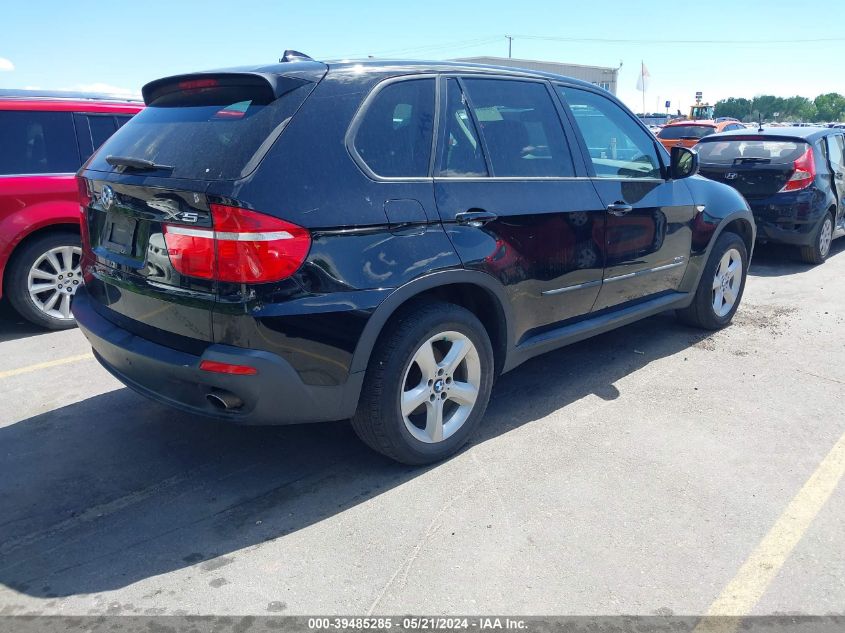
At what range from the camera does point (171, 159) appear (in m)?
3.02

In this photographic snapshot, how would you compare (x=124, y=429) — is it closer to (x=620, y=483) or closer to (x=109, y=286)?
(x=109, y=286)

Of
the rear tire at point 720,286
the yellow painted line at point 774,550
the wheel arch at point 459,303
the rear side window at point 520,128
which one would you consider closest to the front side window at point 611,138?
the rear side window at point 520,128

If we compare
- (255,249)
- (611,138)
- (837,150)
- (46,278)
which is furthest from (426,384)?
(837,150)

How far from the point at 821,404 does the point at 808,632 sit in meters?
2.27

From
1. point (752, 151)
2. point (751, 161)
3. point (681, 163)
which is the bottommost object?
point (751, 161)

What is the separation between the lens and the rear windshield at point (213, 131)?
283cm

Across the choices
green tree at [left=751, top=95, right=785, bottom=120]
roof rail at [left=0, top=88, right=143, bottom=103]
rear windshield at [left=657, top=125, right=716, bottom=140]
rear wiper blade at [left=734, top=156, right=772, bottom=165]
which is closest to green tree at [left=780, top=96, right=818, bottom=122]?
green tree at [left=751, top=95, right=785, bottom=120]

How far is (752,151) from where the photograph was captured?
833cm

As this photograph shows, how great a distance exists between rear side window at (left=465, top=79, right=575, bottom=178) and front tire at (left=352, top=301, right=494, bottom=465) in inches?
A: 35.0

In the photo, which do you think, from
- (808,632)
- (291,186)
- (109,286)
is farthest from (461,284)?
(808,632)

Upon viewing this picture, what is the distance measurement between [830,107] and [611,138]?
10642cm

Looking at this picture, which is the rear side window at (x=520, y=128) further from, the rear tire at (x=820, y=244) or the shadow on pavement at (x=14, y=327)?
the rear tire at (x=820, y=244)

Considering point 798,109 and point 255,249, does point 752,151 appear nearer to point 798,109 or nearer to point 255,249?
point 255,249

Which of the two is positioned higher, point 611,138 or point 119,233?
point 611,138
